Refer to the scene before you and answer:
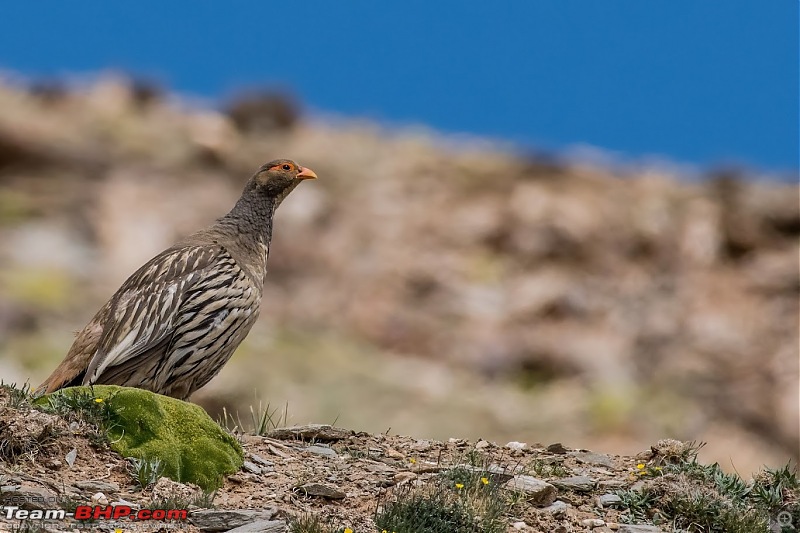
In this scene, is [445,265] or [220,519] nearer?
[220,519]

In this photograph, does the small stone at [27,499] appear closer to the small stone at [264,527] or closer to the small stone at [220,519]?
the small stone at [220,519]

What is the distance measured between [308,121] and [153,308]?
26.3 m

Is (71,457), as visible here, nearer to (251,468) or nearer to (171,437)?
(171,437)

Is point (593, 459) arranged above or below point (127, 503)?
above

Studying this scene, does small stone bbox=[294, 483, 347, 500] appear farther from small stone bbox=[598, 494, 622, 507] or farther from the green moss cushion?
small stone bbox=[598, 494, 622, 507]

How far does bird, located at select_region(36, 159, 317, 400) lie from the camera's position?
409 inches

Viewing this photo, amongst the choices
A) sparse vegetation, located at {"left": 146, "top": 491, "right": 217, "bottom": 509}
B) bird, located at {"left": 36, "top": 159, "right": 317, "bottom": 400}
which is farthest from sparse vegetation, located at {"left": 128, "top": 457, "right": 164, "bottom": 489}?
bird, located at {"left": 36, "top": 159, "right": 317, "bottom": 400}

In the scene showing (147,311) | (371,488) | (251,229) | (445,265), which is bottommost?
(371,488)

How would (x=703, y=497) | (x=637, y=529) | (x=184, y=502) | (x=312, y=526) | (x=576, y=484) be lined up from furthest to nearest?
1. (x=576, y=484)
2. (x=703, y=497)
3. (x=637, y=529)
4. (x=184, y=502)
5. (x=312, y=526)

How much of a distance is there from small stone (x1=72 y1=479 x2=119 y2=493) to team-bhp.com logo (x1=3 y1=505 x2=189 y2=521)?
1.17 ft

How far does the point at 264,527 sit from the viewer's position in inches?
295

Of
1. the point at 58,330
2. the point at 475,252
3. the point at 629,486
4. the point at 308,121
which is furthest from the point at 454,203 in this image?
Result: the point at 629,486

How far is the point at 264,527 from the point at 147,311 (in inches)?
140

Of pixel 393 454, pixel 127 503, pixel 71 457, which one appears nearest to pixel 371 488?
pixel 393 454
